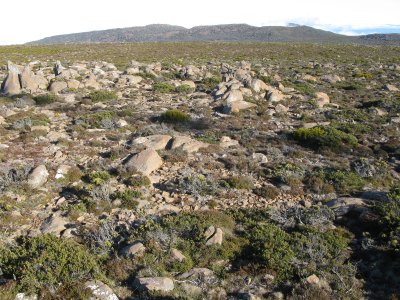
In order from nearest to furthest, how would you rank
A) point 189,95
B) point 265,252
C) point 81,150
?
1. point 265,252
2. point 81,150
3. point 189,95

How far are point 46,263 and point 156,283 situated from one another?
2.20 m

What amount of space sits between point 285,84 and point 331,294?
73.3ft

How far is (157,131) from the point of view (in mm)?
15641

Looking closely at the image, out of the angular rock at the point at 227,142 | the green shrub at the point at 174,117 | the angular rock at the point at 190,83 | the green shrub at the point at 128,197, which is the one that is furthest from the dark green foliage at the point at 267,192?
the angular rock at the point at 190,83

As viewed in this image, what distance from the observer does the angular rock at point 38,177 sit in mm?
10672

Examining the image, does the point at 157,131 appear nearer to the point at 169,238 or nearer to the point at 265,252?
the point at 169,238

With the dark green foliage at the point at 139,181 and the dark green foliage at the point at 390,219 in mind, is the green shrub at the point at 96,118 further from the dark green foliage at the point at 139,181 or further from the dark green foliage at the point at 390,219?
the dark green foliage at the point at 390,219

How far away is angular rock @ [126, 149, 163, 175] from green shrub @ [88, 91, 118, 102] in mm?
10468

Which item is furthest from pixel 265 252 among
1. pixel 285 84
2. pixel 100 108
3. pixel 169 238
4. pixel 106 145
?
pixel 285 84

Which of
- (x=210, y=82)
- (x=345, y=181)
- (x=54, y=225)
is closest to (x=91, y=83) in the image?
(x=210, y=82)

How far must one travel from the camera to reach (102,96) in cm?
2183

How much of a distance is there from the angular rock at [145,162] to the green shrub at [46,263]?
4063 mm

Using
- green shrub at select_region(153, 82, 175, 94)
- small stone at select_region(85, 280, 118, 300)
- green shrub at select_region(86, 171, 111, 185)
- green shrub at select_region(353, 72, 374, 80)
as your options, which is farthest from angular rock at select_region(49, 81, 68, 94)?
green shrub at select_region(353, 72, 374, 80)

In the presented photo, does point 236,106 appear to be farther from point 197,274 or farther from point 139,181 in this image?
point 197,274
